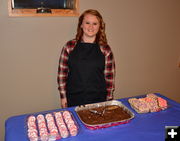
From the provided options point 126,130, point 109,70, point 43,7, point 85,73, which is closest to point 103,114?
point 126,130

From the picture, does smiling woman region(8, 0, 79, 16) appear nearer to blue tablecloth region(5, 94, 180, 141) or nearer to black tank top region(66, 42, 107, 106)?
black tank top region(66, 42, 107, 106)

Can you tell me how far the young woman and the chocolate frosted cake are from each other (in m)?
0.37

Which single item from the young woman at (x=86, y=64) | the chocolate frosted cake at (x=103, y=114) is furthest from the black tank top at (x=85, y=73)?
the chocolate frosted cake at (x=103, y=114)

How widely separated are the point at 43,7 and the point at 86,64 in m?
0.67

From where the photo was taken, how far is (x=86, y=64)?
5.04 ft

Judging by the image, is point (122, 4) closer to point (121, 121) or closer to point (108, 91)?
point (108, 91)

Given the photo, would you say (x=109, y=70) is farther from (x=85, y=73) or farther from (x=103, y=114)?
(x=103, y=114)

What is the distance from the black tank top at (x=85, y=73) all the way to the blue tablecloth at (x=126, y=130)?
A: 0.37m

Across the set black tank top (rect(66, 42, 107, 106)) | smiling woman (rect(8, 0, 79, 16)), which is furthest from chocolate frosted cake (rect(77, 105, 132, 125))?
smiling woman (rect(8, 0, 79, 16))

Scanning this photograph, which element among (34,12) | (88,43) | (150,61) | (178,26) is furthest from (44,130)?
(178,26)

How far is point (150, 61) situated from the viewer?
225 centimetres

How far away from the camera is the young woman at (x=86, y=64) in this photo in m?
1.53

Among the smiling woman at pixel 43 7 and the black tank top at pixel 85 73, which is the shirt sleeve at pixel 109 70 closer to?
the black tank top at pixel 85 73

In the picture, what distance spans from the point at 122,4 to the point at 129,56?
1.96ft
